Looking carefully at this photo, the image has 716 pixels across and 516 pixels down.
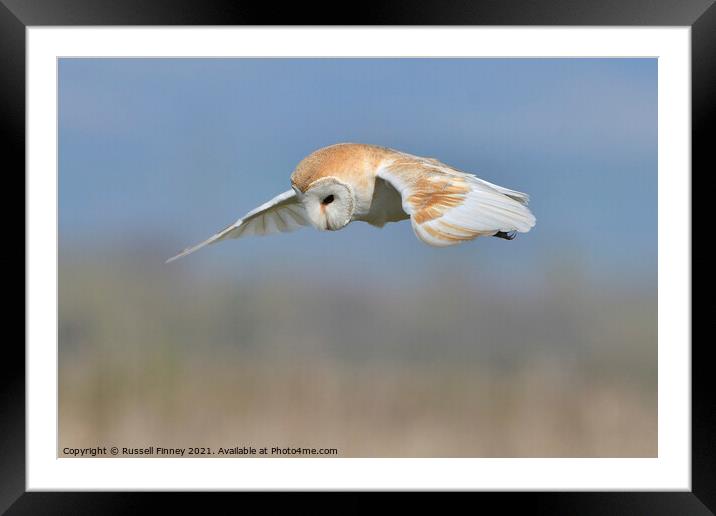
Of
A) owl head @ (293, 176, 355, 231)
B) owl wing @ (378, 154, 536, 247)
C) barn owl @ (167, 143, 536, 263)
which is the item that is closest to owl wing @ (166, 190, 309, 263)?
barn owl @ (167, 143, 536, 263)

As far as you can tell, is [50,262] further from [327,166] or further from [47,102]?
[327,166]

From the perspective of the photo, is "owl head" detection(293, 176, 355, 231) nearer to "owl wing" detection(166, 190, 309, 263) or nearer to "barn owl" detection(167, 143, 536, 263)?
"barn owl" detection(167, 143, 536, 263)

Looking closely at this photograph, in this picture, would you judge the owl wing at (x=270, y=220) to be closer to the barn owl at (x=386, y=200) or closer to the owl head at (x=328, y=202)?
the barn owl at (x=386, y=200)

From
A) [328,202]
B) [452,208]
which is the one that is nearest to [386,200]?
[328,202]

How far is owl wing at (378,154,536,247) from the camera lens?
9.29ft

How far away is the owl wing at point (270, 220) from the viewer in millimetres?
3951

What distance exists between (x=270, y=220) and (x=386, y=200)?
878 millimetres

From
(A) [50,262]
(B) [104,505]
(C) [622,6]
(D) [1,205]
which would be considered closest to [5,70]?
(D) [1,205]

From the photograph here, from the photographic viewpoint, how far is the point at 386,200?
368 cm

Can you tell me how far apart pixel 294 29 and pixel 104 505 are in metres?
2.37

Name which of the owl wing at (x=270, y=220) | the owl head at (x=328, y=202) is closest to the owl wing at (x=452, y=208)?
the owl head at (x=328, y=202)

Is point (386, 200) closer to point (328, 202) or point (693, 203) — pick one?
point (328, 202)

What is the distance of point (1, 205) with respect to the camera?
321cm

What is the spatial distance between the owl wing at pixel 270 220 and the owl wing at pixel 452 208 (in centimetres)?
87
